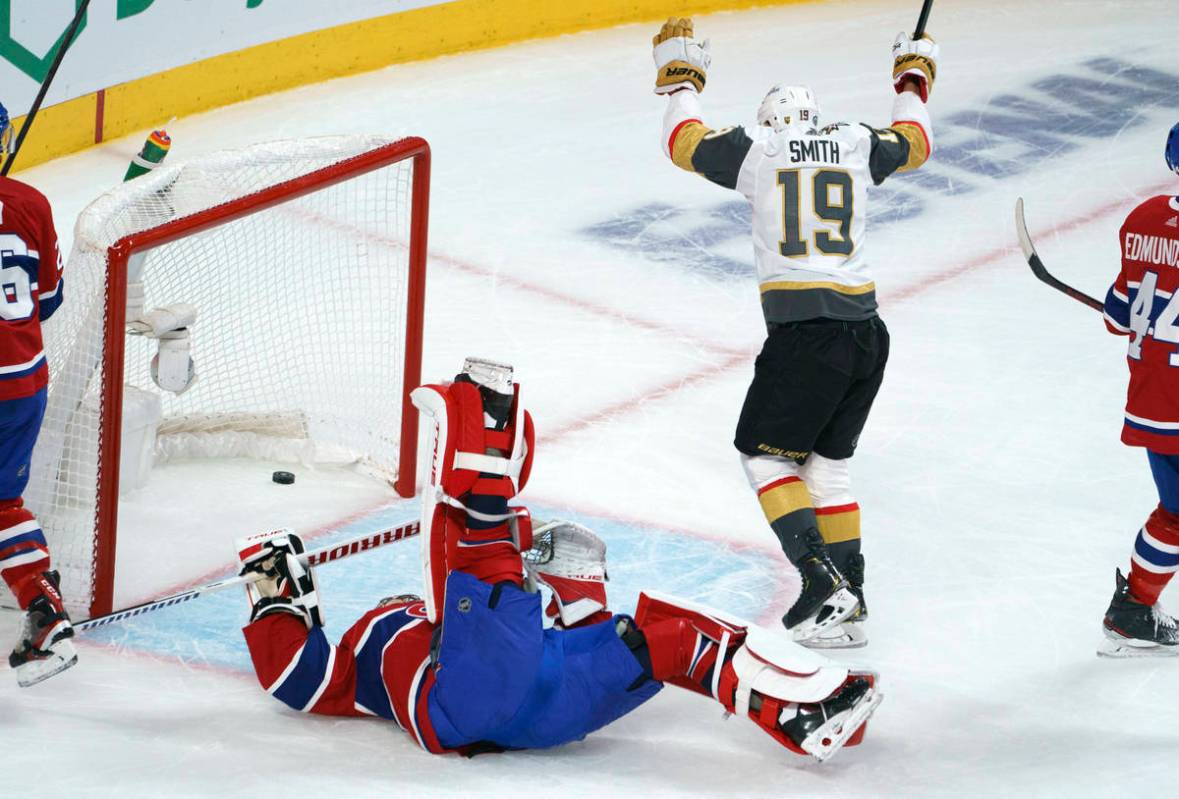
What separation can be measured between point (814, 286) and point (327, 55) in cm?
377

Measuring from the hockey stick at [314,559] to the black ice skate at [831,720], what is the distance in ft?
2.96

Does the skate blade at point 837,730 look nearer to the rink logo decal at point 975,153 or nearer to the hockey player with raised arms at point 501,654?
the hockey player with raised arms at point 501,654

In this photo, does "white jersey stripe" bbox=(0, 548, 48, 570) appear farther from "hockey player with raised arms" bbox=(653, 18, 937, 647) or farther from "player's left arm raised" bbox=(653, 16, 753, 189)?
"player's left arm raised" bbox=(653, 16, 753, 189)

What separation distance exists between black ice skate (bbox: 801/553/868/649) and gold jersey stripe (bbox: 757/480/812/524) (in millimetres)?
158

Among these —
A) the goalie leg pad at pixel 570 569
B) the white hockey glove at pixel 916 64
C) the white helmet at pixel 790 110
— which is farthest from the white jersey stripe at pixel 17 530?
the white hockey glove at pixel 916 64

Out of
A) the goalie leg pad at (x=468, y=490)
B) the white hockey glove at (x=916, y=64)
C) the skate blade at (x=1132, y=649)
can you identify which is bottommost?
the skate blade at (x=1132, y=649)

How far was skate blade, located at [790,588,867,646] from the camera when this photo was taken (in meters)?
3.29

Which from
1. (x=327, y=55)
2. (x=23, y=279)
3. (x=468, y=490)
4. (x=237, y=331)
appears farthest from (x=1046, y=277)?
(x=327, y=55)

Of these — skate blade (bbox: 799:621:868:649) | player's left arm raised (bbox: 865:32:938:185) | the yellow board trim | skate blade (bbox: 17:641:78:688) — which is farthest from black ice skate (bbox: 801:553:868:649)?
the yellow board trim

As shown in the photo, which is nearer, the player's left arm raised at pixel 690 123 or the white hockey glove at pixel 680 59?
the player's left arm raised at pixel 690 123

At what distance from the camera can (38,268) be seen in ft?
10.2

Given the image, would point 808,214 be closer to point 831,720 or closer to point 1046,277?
point 1046,277

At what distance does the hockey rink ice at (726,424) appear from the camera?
9.57 feet

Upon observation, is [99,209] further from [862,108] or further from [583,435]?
[862,108]
